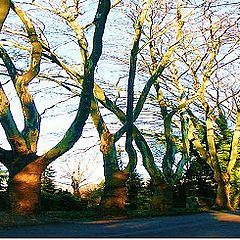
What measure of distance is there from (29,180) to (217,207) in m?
14.6

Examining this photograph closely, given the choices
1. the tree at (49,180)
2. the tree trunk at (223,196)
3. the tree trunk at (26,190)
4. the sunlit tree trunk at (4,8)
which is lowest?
the tree trunk at (26,190)

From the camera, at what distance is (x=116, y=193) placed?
15938 mm

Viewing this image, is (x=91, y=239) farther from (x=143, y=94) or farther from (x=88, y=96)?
(x=143, y=94)

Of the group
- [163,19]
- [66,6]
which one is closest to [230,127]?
[163,19]

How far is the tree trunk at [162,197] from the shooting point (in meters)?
20.7

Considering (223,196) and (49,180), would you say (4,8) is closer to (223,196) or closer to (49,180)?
(49,180)

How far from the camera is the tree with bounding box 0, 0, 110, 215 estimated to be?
1330cm


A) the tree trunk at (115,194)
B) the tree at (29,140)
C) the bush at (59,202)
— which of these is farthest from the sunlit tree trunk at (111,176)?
the bush at (59,202)

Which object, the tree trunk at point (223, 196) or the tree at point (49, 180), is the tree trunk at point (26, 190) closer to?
the tree at point (49, 180)

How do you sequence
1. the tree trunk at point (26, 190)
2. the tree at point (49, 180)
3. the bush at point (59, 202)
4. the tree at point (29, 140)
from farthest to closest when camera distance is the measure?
the tree at point (49, 180) → the bush at point (59, 202) → the tree at point (29, 140) → the tree trunk at point (26, 190)

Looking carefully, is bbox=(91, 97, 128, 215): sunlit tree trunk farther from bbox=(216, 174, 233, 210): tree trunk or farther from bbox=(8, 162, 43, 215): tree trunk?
bbox=(216, 174, 233, 210): tree trunk

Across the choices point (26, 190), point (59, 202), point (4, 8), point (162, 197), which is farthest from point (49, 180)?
point (4, 8)

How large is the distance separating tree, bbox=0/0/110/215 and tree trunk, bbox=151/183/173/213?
7806 mm

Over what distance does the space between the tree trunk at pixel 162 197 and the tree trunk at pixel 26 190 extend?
8314mm
